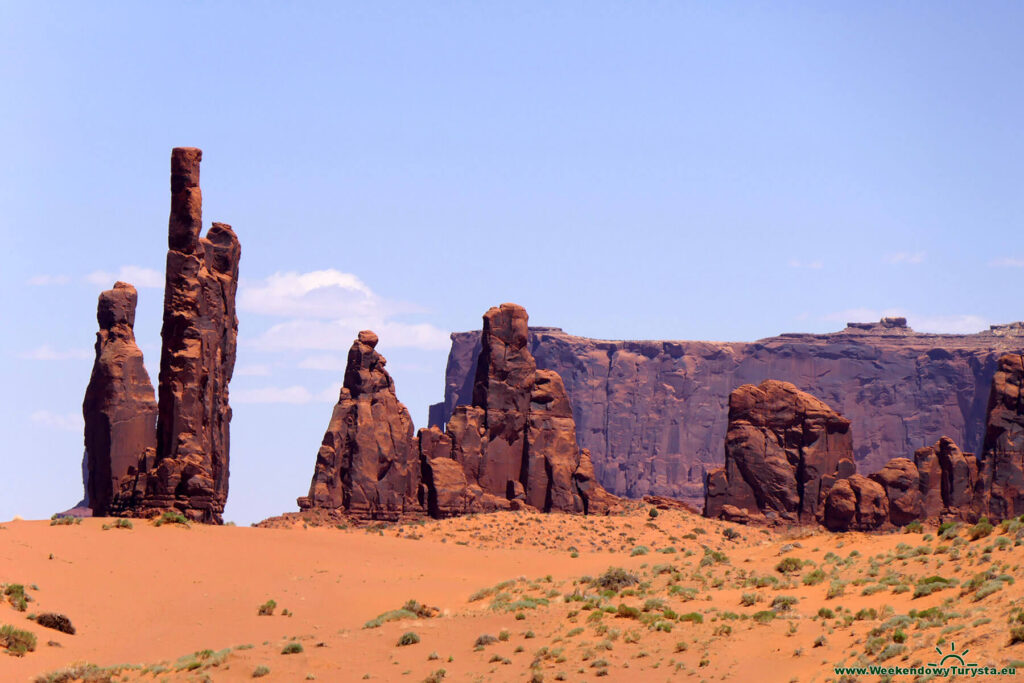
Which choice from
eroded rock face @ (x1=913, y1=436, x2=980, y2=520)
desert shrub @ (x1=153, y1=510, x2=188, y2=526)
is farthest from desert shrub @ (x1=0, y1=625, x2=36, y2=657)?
eroded rock face @ (x1=913, y1=436, x2=980, y2=520)

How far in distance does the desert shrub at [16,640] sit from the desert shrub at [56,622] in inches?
76.8

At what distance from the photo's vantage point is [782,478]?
7294 cm

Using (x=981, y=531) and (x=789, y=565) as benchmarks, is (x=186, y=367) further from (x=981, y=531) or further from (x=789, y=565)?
(x=981, y=531)

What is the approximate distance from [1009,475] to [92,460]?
49.3 metres

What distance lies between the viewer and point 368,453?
7206 cm

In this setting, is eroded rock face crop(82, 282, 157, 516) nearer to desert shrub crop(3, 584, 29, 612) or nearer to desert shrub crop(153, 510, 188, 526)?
desert shrub crop(153, 510, 188, 526)

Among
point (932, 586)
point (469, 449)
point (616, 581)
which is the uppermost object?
point (469, 449)

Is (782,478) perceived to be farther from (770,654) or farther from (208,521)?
(770,654)

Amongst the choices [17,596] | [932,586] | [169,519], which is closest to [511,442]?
[169,519]

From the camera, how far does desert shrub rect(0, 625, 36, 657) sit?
34.3m

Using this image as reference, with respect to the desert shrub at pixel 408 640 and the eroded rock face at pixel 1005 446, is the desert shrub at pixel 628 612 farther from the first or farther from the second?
the eroded rock face at pixel 1005 446

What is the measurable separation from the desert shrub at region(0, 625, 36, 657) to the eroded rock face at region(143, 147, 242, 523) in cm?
1364

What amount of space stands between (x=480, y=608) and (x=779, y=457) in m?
35.5

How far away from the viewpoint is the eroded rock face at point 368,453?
2805 inches
